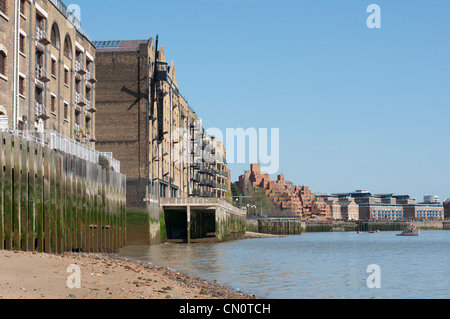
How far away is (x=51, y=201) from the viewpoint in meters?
32.4

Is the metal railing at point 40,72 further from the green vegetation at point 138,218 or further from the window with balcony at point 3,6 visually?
the green vegetation at point 138,218

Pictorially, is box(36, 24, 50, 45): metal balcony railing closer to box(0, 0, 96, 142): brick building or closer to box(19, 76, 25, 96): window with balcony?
box(0, 0, 96, 142): brick building

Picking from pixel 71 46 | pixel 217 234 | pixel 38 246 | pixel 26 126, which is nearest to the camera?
pixel 38 246

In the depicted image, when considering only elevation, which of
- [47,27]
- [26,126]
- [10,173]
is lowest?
[10,173]

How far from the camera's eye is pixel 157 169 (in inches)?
3046

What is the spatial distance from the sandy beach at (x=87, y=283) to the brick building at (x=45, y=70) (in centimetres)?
1386

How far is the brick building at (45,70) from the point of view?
4112cm

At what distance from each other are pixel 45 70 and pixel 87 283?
103 ft

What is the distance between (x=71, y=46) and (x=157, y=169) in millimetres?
24524

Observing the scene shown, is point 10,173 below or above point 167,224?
above

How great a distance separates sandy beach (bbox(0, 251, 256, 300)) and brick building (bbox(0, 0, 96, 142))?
13.9 m

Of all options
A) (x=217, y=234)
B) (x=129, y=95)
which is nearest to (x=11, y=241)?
(x=129, y=95)

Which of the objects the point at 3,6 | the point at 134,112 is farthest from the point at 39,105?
the point at 134,112
